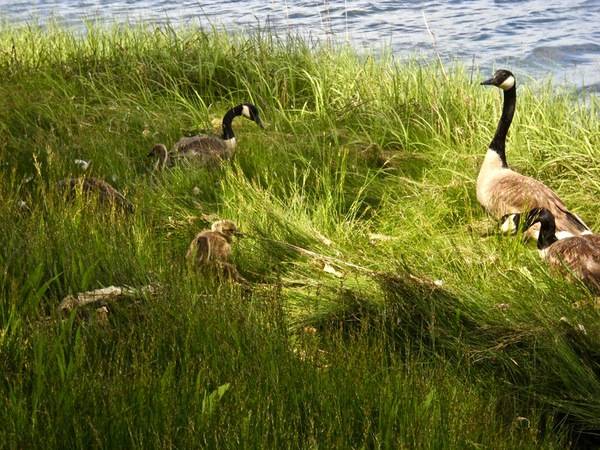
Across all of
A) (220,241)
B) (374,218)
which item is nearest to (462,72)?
(374,218)

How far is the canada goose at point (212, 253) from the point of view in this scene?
521 centimetres

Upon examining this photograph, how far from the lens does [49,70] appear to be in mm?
9773

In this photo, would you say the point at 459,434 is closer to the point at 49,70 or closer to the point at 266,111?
the point at 266,111

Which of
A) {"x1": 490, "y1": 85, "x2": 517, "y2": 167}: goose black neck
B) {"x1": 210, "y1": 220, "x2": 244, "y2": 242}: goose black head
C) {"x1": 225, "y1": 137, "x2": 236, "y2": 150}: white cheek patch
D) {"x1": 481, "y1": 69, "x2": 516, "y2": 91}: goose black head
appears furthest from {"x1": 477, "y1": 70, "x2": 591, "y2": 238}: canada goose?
{"x1": 225, "y1": 137, "x2": 236, "y2": 150}: white cheek patch

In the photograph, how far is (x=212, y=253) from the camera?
5258 millimetres

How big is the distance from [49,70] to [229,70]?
6.55 feet

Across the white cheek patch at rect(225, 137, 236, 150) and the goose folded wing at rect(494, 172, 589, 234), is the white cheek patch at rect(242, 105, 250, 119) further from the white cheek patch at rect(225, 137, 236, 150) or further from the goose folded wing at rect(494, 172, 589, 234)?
the goose folded wing at rect(494, 172, 589, 234)

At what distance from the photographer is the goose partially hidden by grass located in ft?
24.1

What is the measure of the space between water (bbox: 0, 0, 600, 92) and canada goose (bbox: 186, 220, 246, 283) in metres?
7.72

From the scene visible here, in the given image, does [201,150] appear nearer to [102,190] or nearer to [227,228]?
[102,190]

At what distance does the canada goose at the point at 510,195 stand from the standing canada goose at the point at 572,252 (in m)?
0.21

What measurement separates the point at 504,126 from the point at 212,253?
122 inches

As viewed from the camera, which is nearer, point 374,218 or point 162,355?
point 162,355

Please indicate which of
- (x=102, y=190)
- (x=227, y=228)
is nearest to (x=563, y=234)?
(x=227, y=228)
